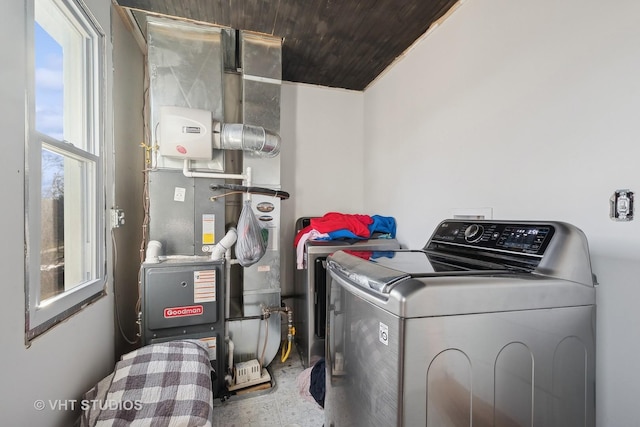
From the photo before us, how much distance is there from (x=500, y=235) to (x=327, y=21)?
6.23 ft

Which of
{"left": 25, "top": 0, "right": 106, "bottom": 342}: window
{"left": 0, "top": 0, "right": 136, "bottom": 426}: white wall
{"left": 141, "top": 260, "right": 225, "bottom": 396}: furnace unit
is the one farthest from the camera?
{"left": 141, "top": 260, "right": 225, "bottom": 396}: furnace unit

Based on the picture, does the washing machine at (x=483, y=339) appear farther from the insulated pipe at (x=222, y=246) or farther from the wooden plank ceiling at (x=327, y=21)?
the wooden plank ceiling at (x=327, y=21)

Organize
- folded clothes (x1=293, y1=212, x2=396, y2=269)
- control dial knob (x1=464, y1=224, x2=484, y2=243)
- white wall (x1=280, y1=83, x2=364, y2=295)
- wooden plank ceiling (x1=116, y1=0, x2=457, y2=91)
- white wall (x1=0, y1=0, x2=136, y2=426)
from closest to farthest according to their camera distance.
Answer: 1. white wall (x1=0, y1=0, x2=136, y2=426)
2. control dial knob (x1=464, y1=224, x2=484, y2=243)
3. wooden plank ceiling (x1=116, y1=0, x2=457, y2=91)
4. folded clothes (x1=293, y1=212, x2=396, y2=269)
5. white wall (x1=280, y1=83, x2=364, y2=295)

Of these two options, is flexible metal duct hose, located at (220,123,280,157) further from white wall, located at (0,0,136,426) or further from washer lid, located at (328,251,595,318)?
washer lid, located at (328,251,595,318)

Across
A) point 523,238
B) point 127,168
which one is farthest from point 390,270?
point 127,168

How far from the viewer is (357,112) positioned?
9.89 feet

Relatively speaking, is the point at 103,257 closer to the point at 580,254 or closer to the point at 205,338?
the point at 205,338

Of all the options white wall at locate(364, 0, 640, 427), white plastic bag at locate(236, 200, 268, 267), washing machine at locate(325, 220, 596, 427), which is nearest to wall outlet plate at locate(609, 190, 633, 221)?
white wall at locate(364, 0, 640, 427)

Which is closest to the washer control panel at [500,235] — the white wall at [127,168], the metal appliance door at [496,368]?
the metal appliance door at [496,368]

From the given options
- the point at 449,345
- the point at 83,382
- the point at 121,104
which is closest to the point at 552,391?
the point at 449,345

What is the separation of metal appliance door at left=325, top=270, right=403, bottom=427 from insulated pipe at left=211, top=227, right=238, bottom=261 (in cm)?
100

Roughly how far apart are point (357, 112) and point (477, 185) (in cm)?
189

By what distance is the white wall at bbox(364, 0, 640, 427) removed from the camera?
0.90 meters

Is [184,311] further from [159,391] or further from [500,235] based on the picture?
[500,235]
